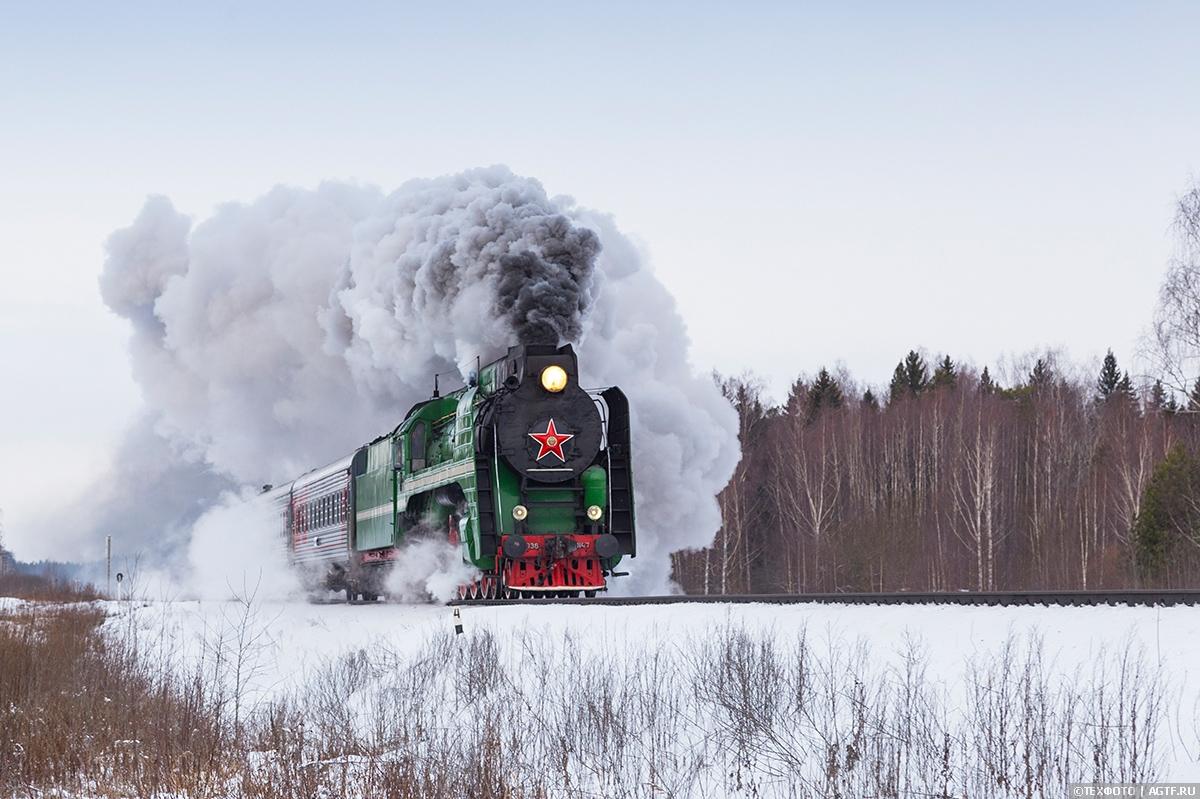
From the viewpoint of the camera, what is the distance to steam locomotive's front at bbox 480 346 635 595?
18.2m

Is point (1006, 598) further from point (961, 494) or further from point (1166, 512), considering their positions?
point (961, 494)

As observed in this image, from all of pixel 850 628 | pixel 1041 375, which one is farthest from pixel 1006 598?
pixel 1041 375

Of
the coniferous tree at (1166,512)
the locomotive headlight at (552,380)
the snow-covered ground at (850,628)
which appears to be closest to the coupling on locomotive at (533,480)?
the locomotive headlight at (552,380)

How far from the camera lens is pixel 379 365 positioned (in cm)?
3095

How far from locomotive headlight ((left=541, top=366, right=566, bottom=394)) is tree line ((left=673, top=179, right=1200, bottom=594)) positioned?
1365 cm

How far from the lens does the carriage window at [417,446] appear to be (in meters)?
21.3

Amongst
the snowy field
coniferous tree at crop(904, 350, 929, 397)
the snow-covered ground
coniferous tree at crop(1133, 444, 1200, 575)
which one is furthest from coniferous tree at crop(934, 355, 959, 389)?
the snowy field

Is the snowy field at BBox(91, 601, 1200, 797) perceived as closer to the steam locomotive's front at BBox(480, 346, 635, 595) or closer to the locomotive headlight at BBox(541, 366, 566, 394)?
the steam locomotive's front at BBox(480, 346, 635, 595)

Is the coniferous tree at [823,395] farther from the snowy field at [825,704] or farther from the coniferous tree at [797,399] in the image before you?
the snowy field at [825,704]

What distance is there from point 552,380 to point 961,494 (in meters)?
22.4

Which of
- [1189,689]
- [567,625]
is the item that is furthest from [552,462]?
[1189,689]

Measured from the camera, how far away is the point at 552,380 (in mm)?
18531

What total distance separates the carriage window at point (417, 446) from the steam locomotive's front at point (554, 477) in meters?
2.76

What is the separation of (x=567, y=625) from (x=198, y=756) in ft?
17.5
